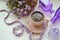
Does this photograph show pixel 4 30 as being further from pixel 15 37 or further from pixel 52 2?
pixel 52 2

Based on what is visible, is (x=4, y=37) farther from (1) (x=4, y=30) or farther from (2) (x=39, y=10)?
(2) (x=39, y=10)

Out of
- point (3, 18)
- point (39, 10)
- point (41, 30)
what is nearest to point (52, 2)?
point (39, 10)

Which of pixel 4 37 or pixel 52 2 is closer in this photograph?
pixel 4 37

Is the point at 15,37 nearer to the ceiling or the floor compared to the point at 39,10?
nearer to the floor

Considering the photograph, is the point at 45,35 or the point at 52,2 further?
the point at 52,2

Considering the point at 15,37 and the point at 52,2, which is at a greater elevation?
the point at 52,2

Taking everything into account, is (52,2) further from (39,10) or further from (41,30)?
(41,30)

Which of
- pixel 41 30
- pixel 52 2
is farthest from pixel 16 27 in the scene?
pixel 52 2

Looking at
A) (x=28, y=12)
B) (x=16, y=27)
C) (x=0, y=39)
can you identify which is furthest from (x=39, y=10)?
(x=0, y=39)
